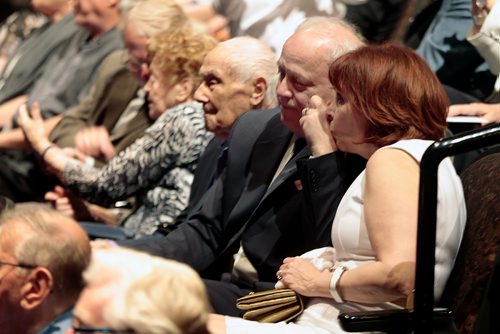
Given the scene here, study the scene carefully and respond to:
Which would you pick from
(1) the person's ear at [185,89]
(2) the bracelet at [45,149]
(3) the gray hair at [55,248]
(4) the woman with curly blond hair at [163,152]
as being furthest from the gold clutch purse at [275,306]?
(2) the bracelet at [45,149]

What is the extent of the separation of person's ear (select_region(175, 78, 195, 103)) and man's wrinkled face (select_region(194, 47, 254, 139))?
48 cm

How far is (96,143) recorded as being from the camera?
5.62m

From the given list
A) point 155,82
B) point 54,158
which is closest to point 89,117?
point 54,158

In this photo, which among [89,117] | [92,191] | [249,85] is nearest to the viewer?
[249,85]

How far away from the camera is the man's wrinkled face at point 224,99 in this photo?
4.65m

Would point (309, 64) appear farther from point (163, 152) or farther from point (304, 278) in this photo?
point (163, 152)

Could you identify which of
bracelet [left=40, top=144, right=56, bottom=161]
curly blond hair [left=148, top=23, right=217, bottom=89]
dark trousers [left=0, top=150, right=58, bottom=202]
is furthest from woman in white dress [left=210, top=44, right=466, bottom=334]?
dark trousers [left=0, top=150, right=58, bottom=202]

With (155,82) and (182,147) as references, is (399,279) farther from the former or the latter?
(155,82)

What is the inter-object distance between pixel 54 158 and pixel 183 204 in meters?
0.93

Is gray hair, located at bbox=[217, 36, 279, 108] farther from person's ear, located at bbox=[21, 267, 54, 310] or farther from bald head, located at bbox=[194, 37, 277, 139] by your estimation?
person's ear, located at bbox=[21, 267, 54, 310]

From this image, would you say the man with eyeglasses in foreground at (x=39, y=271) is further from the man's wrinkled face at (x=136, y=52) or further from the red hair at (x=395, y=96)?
the man's wrinkled face at (x=136, y=52)

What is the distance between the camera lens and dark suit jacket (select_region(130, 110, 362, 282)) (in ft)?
11.8

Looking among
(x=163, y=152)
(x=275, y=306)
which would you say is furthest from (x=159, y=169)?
(x=275, y=306)

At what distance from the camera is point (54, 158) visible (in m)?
5.57
